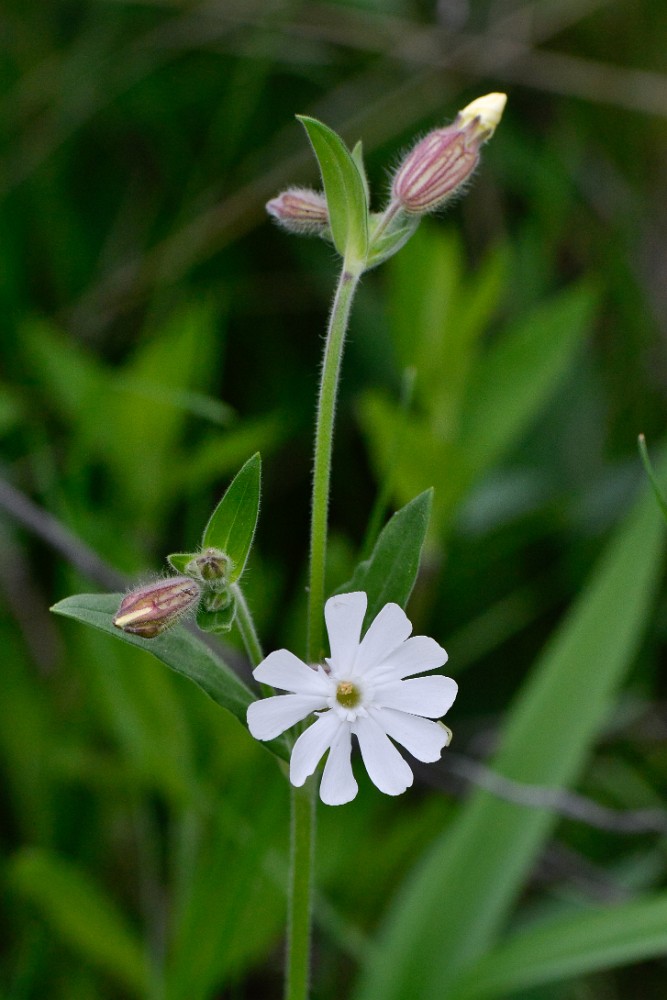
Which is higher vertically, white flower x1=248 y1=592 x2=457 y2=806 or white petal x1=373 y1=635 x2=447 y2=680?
white petal x1=373 y1=635 x2=447 y2=680

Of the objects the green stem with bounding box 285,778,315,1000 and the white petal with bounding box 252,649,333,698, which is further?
the green stem with bounding box 285,778,315,1000

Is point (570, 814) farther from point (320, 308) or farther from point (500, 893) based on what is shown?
point (320, 308)

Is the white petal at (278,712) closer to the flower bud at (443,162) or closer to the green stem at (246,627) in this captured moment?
the green stem at (246,627)

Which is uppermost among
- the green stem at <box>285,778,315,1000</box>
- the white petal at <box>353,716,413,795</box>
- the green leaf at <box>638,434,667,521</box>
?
the green leaf at <box>638,434,667,521</box>

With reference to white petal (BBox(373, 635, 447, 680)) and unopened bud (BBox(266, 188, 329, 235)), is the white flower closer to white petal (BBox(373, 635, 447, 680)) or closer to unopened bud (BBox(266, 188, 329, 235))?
white petal (BBox(373, 635, 447, 680))

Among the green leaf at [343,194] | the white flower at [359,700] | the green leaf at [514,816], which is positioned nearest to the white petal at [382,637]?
the white flower at [359,700]

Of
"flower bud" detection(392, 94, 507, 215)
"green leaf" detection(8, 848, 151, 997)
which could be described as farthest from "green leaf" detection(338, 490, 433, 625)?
"green leaf" detection(8, 848, 151, 997)
